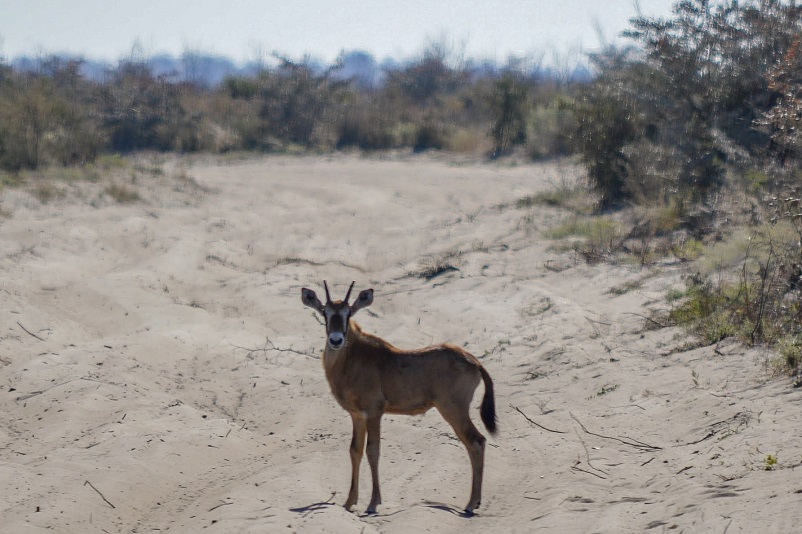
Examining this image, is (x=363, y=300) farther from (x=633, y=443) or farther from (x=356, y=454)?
(x=633, y=443)

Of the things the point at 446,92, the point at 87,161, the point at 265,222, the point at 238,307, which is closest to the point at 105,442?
the point at 238,307

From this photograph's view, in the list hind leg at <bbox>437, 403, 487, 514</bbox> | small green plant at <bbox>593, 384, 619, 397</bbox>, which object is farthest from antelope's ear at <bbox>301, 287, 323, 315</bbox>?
small green plant at <bbox>593, 384, 619, 397</bbox>

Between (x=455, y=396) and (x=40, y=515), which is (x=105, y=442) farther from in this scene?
(x=455, y=396)

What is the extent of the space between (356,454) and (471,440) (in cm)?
90

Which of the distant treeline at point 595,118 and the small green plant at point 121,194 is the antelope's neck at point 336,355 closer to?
the distant treeline at point 595,118

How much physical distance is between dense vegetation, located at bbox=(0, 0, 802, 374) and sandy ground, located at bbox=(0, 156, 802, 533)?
3.60ft

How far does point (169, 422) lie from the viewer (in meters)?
8.70

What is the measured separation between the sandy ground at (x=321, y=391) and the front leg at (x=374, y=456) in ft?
0.68

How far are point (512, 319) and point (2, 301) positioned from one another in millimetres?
6315

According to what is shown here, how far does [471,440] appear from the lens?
7203 mm

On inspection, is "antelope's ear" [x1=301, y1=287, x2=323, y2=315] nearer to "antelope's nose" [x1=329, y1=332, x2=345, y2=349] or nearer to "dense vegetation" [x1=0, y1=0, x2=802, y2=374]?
"antelope's nose" [x1=329, y1=332, x2=345, y2=349]

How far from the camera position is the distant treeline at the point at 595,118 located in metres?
15.6

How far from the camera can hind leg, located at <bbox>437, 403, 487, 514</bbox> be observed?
279 inches

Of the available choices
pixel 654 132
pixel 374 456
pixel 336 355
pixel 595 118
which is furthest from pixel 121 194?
pixel 374 456
